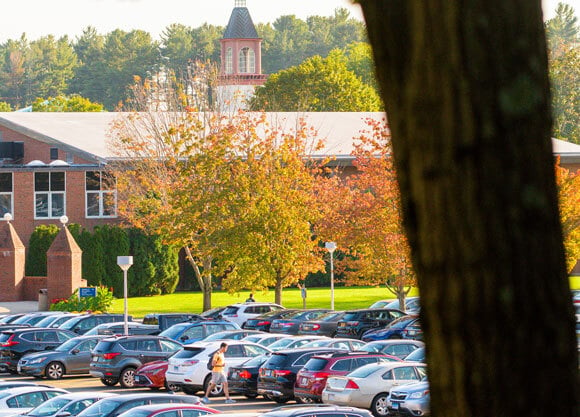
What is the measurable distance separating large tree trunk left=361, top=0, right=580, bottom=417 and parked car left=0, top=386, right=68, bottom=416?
18.8 m

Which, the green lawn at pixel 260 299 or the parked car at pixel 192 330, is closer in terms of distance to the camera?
the parked car at pixel 192 330

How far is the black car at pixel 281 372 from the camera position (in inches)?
983

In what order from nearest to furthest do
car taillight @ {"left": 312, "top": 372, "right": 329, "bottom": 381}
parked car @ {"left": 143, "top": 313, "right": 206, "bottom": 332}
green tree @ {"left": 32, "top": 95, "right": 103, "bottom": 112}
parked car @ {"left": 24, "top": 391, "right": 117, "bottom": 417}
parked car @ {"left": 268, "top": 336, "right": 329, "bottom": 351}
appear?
1. parked car @ {"left": 24, "top": 391, "right": 117, "bottom": 417}
2. car taillight @ {"left": 312, "top": 372, "right": 329, "bottom": 381}
3. parked car @ {"left": 268, "top": 336, "right": 329, "bottom": 351}
4. parked car @ {"left": 143, "top": 313, "right": 206, "bottom": 332}
5. green tree @ {"left": 32, "top": 95, "right": 103, "bottom": 112}

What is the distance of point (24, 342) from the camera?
109ft

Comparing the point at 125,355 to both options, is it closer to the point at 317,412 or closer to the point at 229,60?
the point at 317,412

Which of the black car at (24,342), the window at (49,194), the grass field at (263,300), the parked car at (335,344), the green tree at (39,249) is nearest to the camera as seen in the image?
the parked car at (335,344)

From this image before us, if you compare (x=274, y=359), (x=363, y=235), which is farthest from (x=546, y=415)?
(x=363, y=235)

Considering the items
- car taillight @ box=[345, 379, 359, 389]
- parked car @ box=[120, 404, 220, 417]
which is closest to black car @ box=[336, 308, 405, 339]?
car taillight @ box=[345, 379, 359, 389]

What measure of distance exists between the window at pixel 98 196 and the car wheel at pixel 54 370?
29.3 m

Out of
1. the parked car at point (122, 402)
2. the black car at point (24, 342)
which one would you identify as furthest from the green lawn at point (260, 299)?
the parked car at point (122, 402)

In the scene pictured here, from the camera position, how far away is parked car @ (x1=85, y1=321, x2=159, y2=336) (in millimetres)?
35219

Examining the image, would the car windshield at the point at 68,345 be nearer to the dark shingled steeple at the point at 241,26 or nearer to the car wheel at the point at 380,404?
the car wheel at the point at 380,404

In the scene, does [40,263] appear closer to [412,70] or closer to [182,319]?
[182,319]

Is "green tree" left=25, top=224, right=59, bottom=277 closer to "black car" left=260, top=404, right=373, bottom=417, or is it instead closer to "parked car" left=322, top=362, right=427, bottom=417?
"parked car" left=322, top=362, right=427, bottom=417
